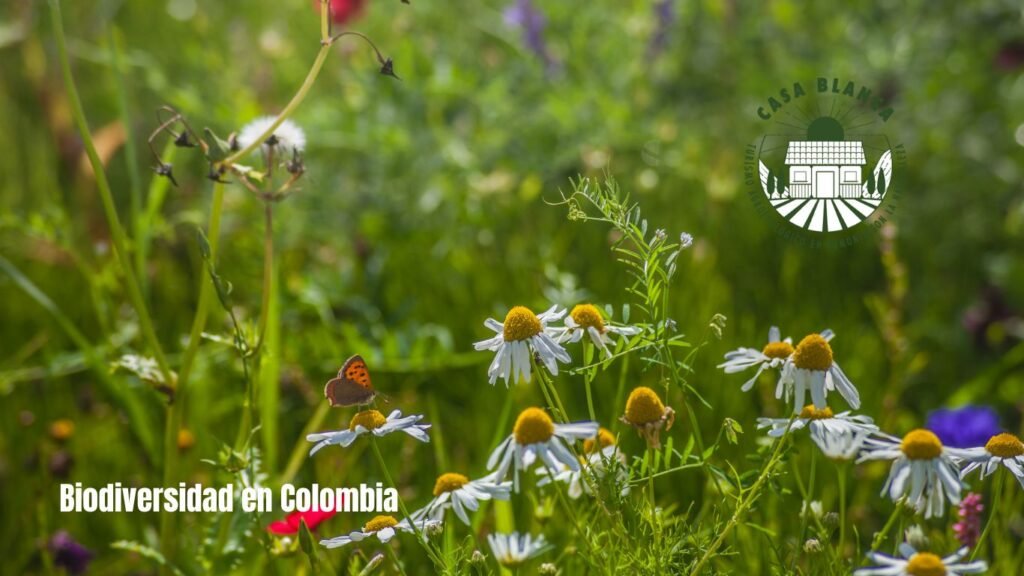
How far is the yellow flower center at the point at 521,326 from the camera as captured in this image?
0.80m

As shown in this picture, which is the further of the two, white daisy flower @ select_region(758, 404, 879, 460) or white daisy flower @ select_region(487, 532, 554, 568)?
white daisy flower @ select_region(487, 532, 554, 568)

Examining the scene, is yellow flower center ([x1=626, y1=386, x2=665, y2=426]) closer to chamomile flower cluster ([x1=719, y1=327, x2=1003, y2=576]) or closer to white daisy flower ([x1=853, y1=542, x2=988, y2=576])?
chamomile flower cluster ([x1=719, y1=327, x2=1003, y2=576])

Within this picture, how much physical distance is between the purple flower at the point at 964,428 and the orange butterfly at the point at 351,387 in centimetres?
91

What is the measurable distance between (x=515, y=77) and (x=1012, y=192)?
3.65ft

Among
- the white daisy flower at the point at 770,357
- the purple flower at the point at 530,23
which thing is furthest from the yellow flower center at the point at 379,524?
the purple flower at the point at 530,23

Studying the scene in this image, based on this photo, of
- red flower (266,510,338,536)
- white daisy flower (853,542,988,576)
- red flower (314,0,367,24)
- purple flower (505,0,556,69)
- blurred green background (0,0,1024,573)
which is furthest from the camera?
red flower (314,0,367,24)

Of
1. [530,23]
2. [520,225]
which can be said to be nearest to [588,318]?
[520,225]

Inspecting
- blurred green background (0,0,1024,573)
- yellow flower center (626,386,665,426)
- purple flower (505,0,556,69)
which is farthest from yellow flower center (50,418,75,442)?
purple flower (505,0,556,69)

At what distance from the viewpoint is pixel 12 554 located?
1.41m

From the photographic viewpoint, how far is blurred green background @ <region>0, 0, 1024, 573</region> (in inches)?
64.2

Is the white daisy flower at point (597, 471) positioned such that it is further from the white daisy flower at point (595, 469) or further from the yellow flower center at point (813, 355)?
the yellow flower center at point (813, 355)

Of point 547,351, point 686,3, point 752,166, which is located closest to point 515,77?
point 686,3

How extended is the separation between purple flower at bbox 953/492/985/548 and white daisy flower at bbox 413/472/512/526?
1.50 ft

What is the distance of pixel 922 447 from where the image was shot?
77 cm
